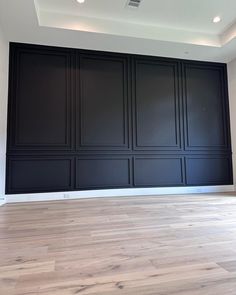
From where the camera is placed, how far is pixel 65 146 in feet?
14.5


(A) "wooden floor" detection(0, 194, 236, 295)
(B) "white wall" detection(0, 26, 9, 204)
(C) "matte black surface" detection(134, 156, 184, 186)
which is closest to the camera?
(A) "wooden floor" detection(0, 194, 236, 295)

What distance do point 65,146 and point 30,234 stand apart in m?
2.48

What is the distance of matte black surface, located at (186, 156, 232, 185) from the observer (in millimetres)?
5008

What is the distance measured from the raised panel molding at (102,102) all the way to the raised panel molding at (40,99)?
258 millimetres

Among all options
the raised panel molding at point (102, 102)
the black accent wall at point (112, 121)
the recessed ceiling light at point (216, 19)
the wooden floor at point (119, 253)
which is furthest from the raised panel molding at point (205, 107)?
the wooden floor at point (119, 253)

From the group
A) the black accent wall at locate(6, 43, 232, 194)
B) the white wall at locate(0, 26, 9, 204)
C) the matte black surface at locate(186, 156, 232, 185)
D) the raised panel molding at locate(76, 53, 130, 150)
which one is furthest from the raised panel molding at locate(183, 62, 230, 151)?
the white wall at locate(0, 26, 9, 204)

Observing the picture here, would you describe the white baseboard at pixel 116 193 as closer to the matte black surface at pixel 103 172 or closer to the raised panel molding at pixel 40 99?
the matte black surface at pixel 103 172

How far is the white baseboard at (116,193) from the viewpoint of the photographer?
409 cm

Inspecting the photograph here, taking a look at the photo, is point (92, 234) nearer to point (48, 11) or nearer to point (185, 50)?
point (48, 11)

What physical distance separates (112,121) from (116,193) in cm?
159

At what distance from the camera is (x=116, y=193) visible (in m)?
4.52

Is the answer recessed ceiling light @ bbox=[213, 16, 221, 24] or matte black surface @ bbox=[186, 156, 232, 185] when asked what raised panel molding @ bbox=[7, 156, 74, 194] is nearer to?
matte black surface @ bbox=[186, 156, 232, 185]

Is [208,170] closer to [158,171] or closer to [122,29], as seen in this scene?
[158,171]

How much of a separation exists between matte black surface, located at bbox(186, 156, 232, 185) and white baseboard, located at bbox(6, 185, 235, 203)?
0.15m
